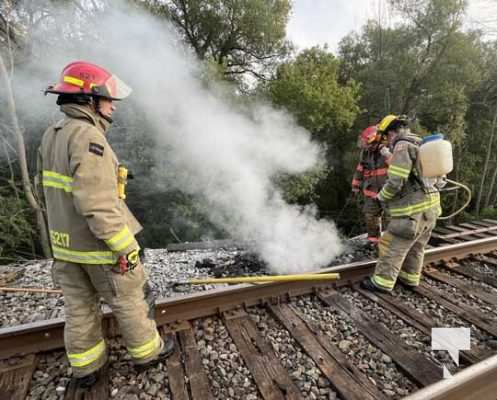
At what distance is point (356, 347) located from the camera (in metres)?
2.33

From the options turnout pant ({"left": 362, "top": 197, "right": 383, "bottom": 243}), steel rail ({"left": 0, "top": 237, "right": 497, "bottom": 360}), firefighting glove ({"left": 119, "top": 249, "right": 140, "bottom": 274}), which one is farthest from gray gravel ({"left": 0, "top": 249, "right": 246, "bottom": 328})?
turnout pant ({"left": 362, "top": 197, "right": 383, "bottom": 243})

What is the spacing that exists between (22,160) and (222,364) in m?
6.23

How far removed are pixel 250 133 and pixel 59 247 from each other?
19.0 feet

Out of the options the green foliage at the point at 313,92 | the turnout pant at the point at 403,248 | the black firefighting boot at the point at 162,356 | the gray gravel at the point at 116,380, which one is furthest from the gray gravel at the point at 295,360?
the green foliage at the point at 313,92

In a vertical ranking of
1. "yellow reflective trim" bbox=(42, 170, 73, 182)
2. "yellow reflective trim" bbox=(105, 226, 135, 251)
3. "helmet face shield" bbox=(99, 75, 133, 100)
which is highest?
"helmet face shield" bbox=(99, 75, 133, 100)

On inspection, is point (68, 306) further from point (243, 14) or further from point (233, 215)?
point (243, 14)

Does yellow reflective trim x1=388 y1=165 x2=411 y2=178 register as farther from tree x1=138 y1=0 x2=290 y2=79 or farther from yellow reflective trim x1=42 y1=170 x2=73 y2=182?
tree x1=138 y1=0 x2=290 y2=79

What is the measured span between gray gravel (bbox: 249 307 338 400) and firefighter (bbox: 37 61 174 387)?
1020 millimetres

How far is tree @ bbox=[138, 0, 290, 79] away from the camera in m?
9.52

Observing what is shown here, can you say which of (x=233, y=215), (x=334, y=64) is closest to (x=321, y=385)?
(x=233, y=215)

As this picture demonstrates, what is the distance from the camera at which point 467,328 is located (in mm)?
2602

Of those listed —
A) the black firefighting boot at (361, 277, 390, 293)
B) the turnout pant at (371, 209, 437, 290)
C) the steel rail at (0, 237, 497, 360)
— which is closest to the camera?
the steel rail at (0, 237, 497, 360)

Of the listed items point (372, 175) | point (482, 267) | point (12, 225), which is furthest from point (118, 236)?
point (12, 225)

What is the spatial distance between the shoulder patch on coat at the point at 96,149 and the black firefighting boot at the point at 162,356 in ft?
5.32
